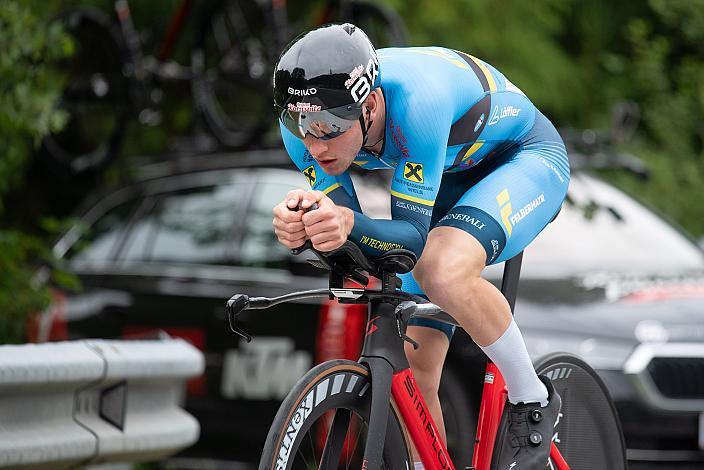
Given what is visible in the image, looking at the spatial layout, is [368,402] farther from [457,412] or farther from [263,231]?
[263,231]

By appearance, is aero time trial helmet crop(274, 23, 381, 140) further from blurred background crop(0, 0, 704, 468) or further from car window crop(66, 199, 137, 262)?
car window crop(66, 199, 137, 262)

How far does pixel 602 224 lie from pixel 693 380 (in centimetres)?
144

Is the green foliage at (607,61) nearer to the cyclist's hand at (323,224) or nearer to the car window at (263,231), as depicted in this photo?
the car window at (263,231)

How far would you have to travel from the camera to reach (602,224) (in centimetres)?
803

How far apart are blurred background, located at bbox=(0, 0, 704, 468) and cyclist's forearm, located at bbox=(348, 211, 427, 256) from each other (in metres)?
2.67

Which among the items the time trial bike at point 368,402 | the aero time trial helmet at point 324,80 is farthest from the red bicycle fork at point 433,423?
the aero time trial helmet at point 324,80

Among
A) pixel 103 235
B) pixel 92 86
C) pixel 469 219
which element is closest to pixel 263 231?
pixel 103 235

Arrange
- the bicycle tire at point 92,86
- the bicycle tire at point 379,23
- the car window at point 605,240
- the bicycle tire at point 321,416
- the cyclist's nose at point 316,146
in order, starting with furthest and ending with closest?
the bicycle tire at point 92,86
the bicycle tire at point 379,23
the car window at point 605,240
the cyclist's nose at point 316,146
the bicycle tire at point 321,416

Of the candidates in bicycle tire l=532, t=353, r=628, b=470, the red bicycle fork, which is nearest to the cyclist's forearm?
the red bicycle fork

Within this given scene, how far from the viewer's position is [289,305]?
306 inches

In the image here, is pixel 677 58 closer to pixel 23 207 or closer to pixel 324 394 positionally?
pixel 23 207

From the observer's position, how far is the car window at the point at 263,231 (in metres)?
8.09

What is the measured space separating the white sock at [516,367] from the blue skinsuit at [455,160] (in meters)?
0.29

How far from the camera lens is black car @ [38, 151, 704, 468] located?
22.4 feet
